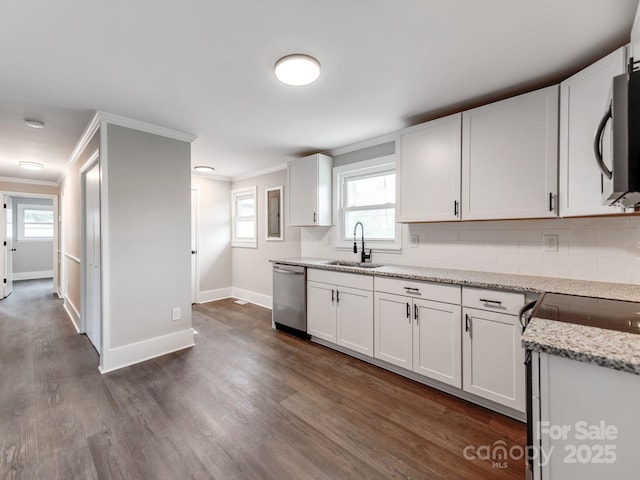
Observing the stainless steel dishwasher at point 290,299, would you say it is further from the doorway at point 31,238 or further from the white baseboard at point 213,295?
the doorway at point 31,238

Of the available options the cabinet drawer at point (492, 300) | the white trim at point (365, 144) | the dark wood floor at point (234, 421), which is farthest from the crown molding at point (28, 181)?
the cabinet drawer at point (492, 300)

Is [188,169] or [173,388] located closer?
[173,388]

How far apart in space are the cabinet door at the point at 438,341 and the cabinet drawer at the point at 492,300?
0.12 meters

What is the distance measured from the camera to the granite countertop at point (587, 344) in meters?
0.72

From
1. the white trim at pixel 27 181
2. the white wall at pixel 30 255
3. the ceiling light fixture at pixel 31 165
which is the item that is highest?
the ceiling light fixture at pixel 31 165

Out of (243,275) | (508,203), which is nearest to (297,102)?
(508,203)

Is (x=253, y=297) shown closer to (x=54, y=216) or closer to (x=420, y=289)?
(x=420, y=289)

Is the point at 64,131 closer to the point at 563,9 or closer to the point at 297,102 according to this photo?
the point at 297,102

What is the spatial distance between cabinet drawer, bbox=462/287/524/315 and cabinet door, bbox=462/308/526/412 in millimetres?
40

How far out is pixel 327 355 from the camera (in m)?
3.00

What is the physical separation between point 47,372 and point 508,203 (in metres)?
4.34

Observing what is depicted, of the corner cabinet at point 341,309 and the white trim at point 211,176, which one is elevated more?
the white trim at point 211,176

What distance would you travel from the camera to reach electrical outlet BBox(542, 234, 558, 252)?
7.19 feet

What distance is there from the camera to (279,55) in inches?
69.5
